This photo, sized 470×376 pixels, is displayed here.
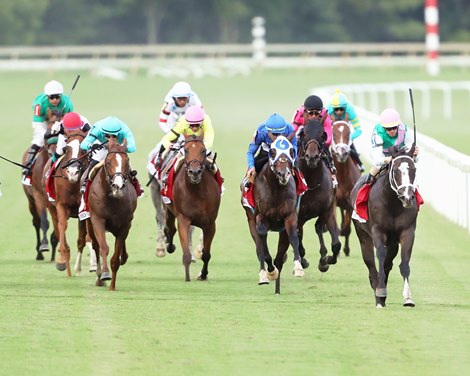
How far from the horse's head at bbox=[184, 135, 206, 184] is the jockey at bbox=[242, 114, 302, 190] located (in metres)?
0.45

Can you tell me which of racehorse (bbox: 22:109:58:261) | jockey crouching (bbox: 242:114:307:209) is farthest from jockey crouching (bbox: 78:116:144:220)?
racehorse (bbox: 22:109:58:261)

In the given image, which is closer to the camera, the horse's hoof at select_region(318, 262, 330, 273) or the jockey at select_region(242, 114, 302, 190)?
the jockey at select_region(242, 114, 302, 190)

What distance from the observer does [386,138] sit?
Result: 1316 centimetres

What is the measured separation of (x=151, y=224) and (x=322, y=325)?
8.95m

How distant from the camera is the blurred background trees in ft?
258

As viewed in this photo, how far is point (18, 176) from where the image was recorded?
26.1 meters

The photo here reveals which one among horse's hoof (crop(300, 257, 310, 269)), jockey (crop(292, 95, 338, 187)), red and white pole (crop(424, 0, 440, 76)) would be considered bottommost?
horse's hoof (crop(300, 257, 310, 269))

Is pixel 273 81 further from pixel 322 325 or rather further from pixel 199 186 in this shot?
pixel 322 325

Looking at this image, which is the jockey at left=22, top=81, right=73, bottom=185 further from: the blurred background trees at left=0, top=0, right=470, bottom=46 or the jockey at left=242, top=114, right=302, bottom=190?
the blurred background trees at left=0, top=0, right=470, bottom=46

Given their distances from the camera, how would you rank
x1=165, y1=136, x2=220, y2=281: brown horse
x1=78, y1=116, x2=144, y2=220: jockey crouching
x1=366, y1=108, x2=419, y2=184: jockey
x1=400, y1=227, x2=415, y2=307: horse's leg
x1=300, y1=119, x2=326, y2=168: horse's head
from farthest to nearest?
1. x1=165, y1=136, x2=220, y2=281: brown horse
2. x1=300, y1=119, x2=326, y2=168: horse's head
3. x1=78, y1=116, x2=144, y2=220: jockey crouching
4. x1=366, y1=108, x2=419, y2=184: jockey
5. x1=400, y1=227, x2=415, y2=307: horse's leg

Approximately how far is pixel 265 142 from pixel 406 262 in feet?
8.14

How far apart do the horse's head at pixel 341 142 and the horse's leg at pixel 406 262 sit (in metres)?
3.80

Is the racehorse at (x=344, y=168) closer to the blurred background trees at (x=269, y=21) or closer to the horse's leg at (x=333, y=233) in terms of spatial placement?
the horse's leg at (x=333, y=233)

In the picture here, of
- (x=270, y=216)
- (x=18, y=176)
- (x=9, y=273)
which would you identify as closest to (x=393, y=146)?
(x=270, y=216)
